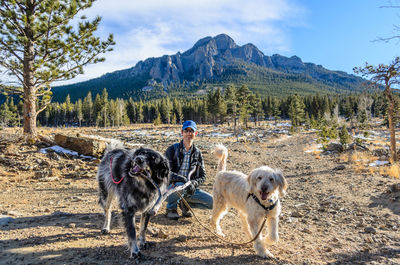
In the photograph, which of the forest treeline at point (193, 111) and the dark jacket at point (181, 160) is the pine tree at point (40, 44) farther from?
the forest treeline at point (193, 111)

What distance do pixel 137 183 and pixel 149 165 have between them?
0.34m

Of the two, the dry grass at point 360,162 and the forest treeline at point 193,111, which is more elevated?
the forest treeline at point 193,111

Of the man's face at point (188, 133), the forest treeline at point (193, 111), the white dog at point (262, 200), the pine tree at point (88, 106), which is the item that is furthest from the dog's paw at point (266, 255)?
the pine tree at point (88, 106)

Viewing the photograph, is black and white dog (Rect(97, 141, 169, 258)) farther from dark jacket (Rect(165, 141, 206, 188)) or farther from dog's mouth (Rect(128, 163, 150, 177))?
dark jacket (Rect(165, 141, 206, 188))

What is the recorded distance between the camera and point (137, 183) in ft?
11.6

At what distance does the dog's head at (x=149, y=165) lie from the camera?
133 inches

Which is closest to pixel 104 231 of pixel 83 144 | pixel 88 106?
pixel 83 144

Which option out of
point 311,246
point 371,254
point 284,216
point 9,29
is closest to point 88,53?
point 9,29

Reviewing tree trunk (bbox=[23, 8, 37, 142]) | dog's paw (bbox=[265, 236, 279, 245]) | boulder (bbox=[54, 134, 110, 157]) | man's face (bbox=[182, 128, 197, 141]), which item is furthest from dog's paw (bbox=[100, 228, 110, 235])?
tree trunk (bbox=[23, 8, 37, 142])

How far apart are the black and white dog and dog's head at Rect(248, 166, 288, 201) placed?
1.51m

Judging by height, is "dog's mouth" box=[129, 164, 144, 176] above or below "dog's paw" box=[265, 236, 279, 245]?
above

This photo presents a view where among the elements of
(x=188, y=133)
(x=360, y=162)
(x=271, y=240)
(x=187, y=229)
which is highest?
(x=188, y=133)

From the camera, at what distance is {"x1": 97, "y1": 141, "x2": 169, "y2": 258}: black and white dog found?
11.3ft

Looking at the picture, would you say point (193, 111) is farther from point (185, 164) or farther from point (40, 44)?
point (185, 164)
